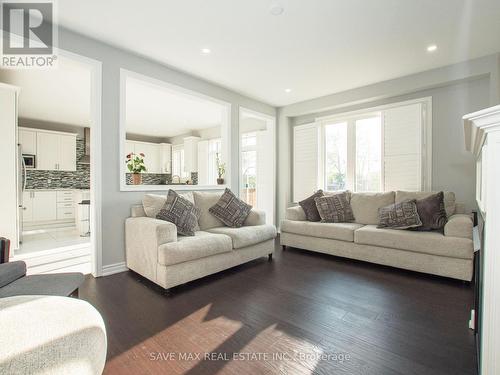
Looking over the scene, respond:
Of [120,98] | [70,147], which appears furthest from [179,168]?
[120,98]

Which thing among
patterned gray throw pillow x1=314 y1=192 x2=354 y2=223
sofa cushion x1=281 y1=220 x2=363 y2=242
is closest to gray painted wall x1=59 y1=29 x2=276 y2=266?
sofa cushion x1=281 y1=220 x2=363 y2=242

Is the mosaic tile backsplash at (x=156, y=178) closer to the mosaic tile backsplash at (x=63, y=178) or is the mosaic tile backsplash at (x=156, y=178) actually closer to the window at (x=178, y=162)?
the window at (x=178, y=162)

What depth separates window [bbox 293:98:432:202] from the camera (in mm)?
3771

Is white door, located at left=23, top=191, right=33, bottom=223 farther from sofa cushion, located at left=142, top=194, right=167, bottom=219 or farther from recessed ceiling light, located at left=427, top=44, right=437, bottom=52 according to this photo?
recessed ceiling light, located at left=427, top=44, right=437, bottom=52

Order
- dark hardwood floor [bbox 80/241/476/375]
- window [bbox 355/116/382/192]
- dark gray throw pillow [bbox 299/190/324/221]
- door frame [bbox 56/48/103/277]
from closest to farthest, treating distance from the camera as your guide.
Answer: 1. dark hardwood floor [bbox 80/241/476/375]
2. door frame [bbox 56/48/103/277]
3. dark gray throw pillow [bbox 299/190/324/221]
4. window [bbox 355/116/382/192]

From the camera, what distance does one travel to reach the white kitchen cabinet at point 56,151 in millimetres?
6125

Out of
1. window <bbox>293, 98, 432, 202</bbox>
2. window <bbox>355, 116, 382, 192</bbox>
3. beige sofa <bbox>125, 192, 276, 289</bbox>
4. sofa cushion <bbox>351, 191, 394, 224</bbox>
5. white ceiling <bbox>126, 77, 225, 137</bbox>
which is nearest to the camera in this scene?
beige sofa <bbox>125, 192, 276, 289</bbox>

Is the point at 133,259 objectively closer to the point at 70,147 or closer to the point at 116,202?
the point at 116,202

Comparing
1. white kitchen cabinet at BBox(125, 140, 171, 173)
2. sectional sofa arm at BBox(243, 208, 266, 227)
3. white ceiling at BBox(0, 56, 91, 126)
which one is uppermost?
white ceiling at BBox(0, 56, 91, 126)

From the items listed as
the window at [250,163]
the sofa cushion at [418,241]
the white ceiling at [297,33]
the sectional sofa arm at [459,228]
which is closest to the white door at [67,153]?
the window at [250,163]

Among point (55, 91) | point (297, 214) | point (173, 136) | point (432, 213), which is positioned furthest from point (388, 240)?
point (173, 136)

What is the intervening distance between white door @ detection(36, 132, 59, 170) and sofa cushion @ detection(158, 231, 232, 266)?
18.3ft

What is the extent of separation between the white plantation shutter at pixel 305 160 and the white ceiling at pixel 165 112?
170 centimetres

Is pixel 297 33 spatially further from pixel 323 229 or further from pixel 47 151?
pixel 47 151
